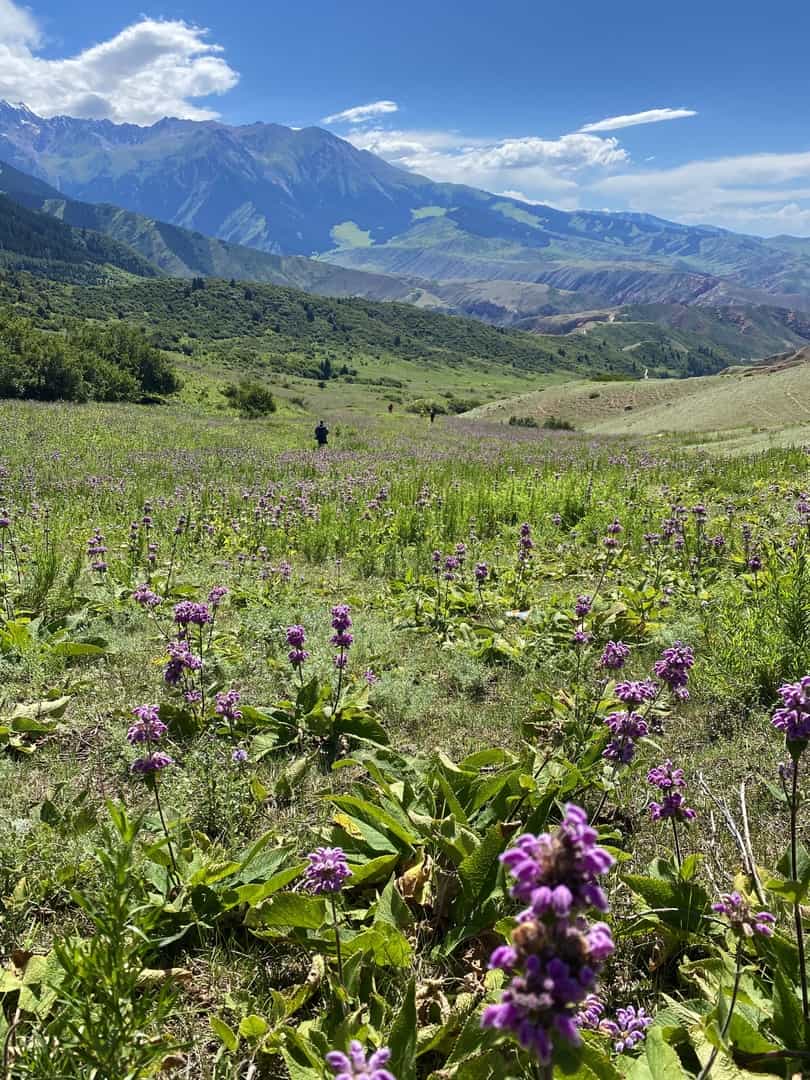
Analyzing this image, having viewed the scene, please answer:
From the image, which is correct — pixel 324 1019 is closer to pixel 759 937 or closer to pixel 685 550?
pixel 759 937

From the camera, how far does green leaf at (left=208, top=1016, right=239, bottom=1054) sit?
245 centimetres

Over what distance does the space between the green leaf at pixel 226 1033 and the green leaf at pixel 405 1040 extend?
2.19 feet

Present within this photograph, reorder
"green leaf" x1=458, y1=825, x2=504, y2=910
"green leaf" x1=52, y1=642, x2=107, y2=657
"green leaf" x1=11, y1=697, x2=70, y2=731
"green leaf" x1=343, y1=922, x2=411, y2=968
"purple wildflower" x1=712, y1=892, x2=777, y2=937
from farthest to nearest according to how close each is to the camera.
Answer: "green leaf" x1=52, y1=642, x2=107, y2=657
"green leaf" x1=11, y1=697, x2=70, y2=731
"green leaf" x1=458, y1=825, x2=504, y2=910
"green leaf" x1=343, y1=922, x2=411, y2=968
"purple wildflower" x1=712, y1=892, x2=777, y2=937

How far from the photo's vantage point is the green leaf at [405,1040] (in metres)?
2.19

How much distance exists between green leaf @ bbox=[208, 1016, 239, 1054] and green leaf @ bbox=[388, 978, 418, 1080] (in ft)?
2.19

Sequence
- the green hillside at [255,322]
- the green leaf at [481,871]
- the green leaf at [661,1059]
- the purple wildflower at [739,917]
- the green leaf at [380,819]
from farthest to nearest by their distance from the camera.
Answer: the green hillside at [255,322]
the green leaf at [380,819]
the green leaf at [481,871]
the green leaf at [661,1059]
the purple wildflower at [739,917]

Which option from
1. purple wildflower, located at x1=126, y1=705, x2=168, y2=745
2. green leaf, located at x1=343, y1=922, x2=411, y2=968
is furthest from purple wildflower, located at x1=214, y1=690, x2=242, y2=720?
green leaf, located at x1=343, y1=922, x2=411, y2=968

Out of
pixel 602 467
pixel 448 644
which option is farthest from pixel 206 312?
pixel 448 644

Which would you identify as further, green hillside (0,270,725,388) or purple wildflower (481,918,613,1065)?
green hillside (0,270,725,388)

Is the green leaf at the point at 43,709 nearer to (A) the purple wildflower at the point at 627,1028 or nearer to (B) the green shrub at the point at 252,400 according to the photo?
(A) the purple wildflower at the point at 627,1028

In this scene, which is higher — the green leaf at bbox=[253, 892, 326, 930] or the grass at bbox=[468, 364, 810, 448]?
the grass at bbox=[468, 364, 810, 448]

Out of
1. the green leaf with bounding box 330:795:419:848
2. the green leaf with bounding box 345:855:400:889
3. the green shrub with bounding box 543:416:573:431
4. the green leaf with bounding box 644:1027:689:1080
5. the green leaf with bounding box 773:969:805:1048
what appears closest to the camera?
the green leaf with bounding box 644:1027:689:1080

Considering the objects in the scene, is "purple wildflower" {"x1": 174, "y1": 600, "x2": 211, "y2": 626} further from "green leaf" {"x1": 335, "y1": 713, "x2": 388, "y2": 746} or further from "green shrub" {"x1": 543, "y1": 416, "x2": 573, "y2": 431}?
"green shrub" {"x1": 543, "y1": 416, "x2": 573, "y2": 431}

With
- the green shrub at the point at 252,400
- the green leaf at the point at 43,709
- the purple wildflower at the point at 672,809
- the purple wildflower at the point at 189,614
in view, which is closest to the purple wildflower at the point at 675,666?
the purple wildflower at the point at 672,809
